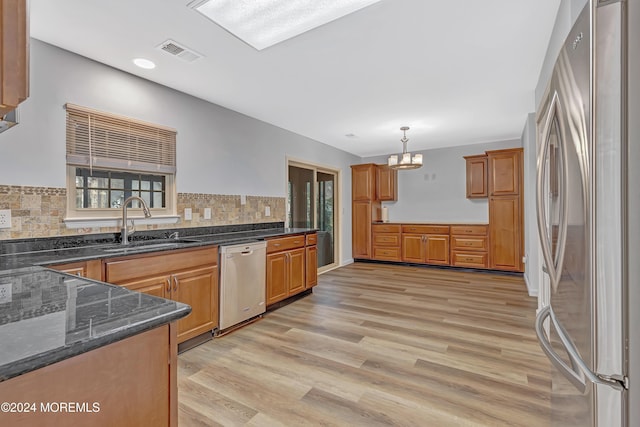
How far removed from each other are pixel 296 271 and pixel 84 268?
2345 millimetres

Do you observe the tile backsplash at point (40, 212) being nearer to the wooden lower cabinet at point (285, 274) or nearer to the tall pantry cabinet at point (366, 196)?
the wooden lower cabinet at point (285, 274)

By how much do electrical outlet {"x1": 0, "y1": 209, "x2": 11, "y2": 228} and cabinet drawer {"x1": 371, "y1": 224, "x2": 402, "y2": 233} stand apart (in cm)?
541

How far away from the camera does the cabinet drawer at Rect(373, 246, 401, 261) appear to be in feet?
20.5

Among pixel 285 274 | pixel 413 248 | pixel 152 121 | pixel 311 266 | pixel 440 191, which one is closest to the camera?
pixel 152 121

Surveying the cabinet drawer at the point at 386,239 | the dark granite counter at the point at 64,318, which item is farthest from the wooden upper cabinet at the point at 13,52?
the cabinet drawer at the point at 386,239

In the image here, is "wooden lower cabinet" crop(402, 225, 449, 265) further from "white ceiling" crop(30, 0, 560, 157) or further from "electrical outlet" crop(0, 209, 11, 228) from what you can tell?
"electrical outlet" crop(0, 209, 11, 228)

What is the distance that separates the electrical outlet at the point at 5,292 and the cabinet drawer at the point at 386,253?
5.74m

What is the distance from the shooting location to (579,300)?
36.9 inches

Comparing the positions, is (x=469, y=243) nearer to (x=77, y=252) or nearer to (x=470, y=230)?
(x=470, y=230)

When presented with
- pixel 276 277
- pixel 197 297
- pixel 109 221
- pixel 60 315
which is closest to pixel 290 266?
pixel 276 277

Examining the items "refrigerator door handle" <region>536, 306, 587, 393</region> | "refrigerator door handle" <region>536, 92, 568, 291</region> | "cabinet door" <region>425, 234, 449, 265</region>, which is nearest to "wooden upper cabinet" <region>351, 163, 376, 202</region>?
"cabinet door" <region>425, 234, 449, 265</region>

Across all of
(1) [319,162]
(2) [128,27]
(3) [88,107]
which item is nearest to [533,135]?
(1) [319,162]

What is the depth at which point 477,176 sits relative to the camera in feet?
18.7

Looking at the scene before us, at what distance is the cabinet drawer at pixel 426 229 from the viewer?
5789 mm
